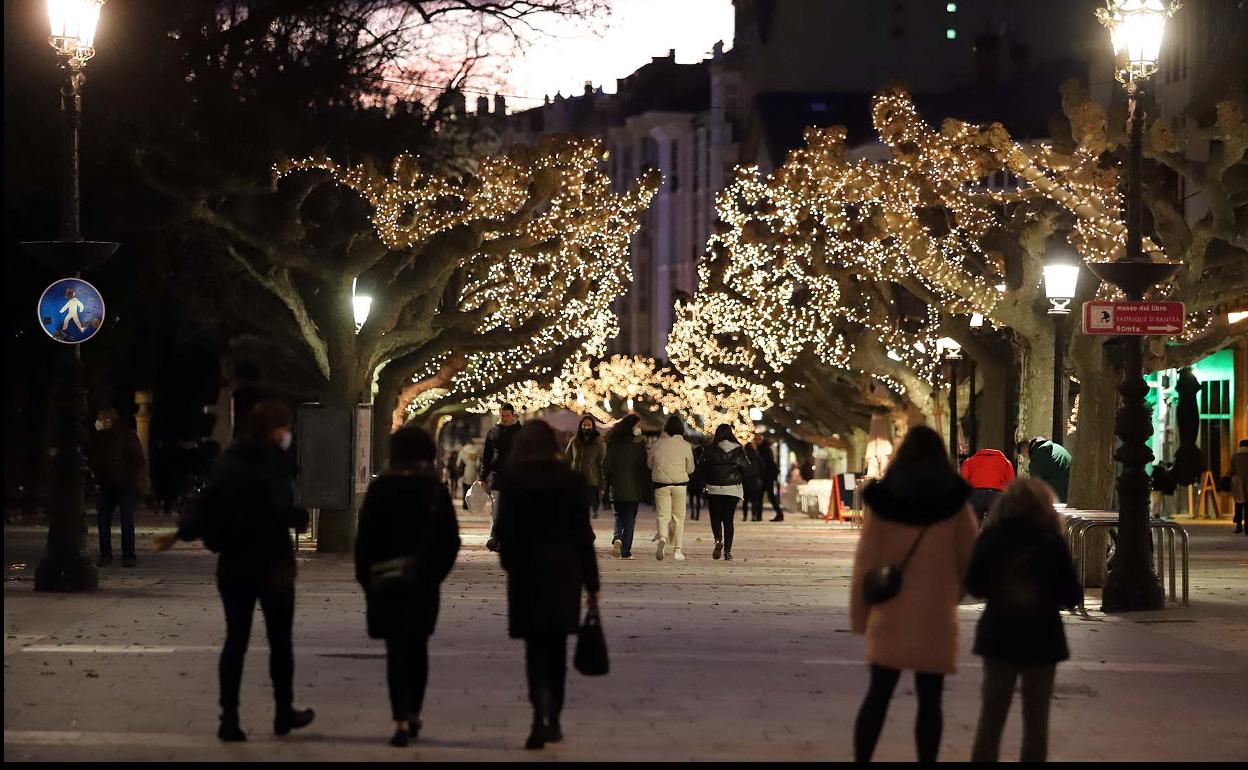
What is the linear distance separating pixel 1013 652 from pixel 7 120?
21.3 m

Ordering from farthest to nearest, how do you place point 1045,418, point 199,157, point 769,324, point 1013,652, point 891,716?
1. point 769,324
2. point 1045,418
3. point 199,157
4. point 891,716
5. point 1013,652

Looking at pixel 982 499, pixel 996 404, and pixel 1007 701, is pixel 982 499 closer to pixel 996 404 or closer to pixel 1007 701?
pixel 1007 701

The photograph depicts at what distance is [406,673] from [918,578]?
261cm

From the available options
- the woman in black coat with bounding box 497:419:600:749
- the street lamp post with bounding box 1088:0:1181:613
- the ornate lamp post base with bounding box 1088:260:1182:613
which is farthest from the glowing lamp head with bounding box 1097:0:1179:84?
the woman in black coat with bounding box 497:419:600:749

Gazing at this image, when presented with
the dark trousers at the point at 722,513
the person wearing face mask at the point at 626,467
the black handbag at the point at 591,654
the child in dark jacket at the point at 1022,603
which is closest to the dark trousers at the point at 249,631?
the black handbag at the point at 591,654

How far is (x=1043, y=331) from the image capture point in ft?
107

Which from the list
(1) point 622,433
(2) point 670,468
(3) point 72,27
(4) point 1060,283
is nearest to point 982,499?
(2) point 670,468

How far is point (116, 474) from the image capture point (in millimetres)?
24828

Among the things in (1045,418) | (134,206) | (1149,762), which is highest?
(134,206)

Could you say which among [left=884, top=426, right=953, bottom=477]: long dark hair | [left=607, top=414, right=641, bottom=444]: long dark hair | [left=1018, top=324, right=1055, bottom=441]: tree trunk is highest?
[left=1018, top=324, right=1055, bottom=441]: tree trunk

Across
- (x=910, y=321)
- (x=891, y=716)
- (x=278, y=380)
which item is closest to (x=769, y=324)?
(x=910, y=321)

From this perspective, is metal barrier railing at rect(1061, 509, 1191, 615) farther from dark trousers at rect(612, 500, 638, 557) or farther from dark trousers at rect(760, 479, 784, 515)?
dark trousers at rect(760, 479, 784, 515)

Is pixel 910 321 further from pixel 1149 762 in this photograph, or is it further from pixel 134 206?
pixel 1149 762

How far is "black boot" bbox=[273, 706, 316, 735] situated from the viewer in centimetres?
1099
